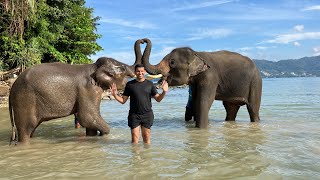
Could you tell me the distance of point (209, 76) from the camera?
914cm

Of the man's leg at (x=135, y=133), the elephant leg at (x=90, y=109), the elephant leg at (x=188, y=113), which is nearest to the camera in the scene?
the man's leg at (x=135, y=133)

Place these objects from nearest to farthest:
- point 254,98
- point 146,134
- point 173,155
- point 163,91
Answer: point 173,155 < point 163,91 < point 146,134 < point 254,98

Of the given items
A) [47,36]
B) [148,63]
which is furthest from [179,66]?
[47,36]

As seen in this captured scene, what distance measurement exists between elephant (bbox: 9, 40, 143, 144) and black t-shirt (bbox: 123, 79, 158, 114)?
1174mm

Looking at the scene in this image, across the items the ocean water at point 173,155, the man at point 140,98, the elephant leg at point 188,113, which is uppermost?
the man at point 140,98

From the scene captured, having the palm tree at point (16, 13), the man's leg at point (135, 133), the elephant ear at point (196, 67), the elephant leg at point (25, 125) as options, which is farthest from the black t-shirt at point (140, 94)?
the palm tree at point (16, 13)

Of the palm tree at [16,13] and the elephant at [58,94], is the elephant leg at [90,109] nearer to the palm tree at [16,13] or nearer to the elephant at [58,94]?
the elephant at [58,94]

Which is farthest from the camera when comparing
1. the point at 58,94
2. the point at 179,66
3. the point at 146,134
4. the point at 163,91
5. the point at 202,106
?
the point at 179,66

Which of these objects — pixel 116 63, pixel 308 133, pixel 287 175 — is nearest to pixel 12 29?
pixel 116 63

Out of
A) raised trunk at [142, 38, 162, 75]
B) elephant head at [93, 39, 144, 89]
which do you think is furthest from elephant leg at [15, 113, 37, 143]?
raised trunk at [142, 38, 162, 75]

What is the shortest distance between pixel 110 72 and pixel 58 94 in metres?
1.22

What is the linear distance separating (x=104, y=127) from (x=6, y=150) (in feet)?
6.22

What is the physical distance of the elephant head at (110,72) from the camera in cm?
769

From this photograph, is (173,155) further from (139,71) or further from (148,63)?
(148,63)
